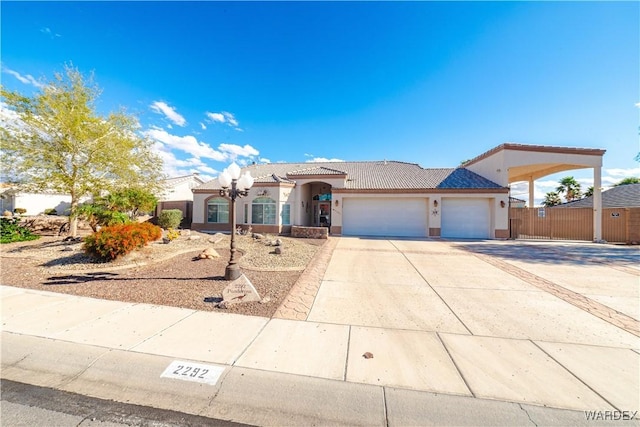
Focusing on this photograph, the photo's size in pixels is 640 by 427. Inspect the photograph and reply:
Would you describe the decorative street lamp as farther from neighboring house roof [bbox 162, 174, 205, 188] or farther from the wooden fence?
the wooden fence

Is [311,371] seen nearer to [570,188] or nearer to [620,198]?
[620,198]

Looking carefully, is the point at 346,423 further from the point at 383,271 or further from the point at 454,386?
the point at 383,271

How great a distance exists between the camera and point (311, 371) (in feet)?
9.91

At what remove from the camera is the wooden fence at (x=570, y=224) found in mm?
14602

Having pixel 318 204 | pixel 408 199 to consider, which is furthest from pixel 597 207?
pixel 318 204

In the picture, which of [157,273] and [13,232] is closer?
[157,273]

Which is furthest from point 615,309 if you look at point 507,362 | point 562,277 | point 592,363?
point 507,362

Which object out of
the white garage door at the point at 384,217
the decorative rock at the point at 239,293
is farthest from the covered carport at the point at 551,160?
the decorative rock at the point at 239,293

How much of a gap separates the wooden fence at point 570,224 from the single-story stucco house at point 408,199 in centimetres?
210

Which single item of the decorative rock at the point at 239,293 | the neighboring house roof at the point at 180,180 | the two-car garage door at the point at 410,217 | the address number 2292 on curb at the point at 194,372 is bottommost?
the address number 2292 on curb at the point at 194,372

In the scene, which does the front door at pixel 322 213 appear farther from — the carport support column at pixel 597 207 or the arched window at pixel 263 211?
the carport support column at pixel 597 207

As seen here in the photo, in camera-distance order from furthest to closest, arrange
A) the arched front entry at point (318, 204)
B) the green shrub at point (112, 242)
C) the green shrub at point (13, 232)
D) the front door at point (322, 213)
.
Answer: the front door at point (322, 213), the arched front entry at point (318, 204), the green shrub at point (13, 232), the green shrub at point (112, 242)

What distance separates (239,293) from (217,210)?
15.5m

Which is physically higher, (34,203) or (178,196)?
(178,196)
